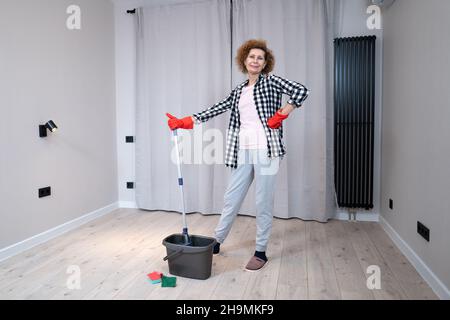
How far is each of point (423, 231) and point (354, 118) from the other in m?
1.39

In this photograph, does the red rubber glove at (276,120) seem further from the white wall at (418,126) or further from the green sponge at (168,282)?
the green sponge at (168,282)

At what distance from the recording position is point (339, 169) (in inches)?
129

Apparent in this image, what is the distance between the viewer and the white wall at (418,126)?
1833 mm

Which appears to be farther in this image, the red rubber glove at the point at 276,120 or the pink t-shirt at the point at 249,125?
the pink t-shirt at the point at 249,125

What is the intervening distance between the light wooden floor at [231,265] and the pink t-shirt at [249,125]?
839 mm

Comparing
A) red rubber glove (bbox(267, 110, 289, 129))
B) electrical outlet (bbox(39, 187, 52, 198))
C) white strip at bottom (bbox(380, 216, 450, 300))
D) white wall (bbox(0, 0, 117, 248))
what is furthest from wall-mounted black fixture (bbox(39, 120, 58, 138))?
white strip at bottom (bbox(380, 216, 450, 300))

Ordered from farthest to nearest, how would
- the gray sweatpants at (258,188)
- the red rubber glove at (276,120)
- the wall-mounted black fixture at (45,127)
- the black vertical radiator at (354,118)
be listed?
the black vertical radiator at (354,118) < the wall-mounted black fixture at (45,127) < the gray sweatpants at (258,188) < the red rubber glove at (276,120)

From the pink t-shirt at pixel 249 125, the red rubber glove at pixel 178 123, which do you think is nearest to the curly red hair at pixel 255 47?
the pink t-shirt at pixel 249 125

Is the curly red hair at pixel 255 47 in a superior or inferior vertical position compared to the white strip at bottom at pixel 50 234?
superior

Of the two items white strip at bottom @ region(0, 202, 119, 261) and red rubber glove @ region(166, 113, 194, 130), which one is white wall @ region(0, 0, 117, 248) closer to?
white strip at bottom @ region(0, 202, 119, 261)

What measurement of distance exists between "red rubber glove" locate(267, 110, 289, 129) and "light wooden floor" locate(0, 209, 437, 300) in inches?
37.7

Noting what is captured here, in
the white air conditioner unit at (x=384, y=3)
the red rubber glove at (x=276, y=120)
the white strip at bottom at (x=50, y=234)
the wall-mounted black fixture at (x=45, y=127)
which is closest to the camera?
the red rubber glove at (x=276, y=120)
